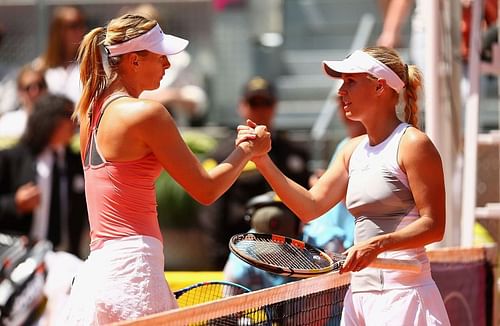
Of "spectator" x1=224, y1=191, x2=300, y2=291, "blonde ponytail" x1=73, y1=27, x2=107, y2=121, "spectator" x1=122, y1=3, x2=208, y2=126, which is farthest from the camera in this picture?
"spectator" x1=122, y1=3, x2=208, y2=126

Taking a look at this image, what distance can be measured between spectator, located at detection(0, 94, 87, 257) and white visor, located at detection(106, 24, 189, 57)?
4687 mm

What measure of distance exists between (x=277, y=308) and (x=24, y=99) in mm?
6196

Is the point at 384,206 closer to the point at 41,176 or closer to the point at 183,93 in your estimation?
the point at 41,176

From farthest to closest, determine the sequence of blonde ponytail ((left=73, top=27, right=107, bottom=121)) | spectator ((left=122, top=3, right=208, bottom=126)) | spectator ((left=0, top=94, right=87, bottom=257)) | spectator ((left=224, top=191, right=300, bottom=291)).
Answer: spectator ((left=122, top=3, right=208, bottom=126)) < spectator ((left=0, top=94, right=87, bottom=257)) < spectator ((left=224, top=191, right=300, bottom=291)) < blonde ponytail ((left=73, top=27, right=107, bottom=121))

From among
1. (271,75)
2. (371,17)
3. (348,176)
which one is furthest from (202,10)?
(348,176)

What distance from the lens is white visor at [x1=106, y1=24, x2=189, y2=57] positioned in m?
4.44

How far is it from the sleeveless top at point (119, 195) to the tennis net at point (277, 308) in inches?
16.5

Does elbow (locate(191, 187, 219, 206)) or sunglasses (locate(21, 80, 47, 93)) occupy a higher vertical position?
elbow (locate(191, 187, 219, 206))

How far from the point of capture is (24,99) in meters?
10.3

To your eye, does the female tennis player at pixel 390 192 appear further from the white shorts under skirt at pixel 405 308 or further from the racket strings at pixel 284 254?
the racket strings at pixel 284 254

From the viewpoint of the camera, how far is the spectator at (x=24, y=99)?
1009cm

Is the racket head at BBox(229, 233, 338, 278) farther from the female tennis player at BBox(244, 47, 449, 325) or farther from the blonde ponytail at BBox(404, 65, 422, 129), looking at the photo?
the blonde ponytail at BBox(404, 65, 422, 129)

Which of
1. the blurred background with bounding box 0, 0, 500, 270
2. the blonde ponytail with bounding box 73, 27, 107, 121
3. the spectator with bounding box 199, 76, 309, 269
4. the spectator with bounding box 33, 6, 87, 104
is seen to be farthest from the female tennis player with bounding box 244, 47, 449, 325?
the blurred background with bounding box 0, 0, 500, 270

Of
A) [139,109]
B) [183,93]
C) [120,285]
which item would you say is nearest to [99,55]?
[139,109]
